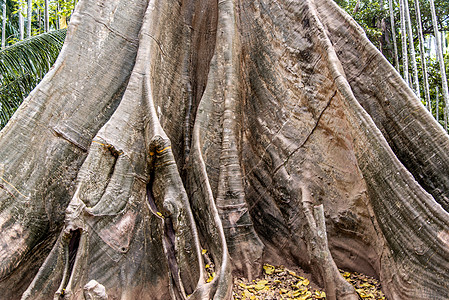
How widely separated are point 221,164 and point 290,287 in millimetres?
1228

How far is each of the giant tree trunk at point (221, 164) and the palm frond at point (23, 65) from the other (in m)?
2.42

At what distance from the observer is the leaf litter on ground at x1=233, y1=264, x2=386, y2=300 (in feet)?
10.2

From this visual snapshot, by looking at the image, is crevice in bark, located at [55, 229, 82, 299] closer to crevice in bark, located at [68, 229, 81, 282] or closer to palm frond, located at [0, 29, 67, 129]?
crevice in bark, located at [68, 229, 81, 282]

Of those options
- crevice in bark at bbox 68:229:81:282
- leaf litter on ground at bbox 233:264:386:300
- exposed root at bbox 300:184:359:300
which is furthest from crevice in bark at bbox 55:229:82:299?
exposed root at bbox 300:184:359:300

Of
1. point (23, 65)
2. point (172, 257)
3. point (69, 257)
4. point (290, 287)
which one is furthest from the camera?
point (23, 65)

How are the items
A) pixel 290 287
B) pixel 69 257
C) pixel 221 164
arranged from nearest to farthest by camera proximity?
pixel 69 257 < pixel 290 287 < pixel 221 164

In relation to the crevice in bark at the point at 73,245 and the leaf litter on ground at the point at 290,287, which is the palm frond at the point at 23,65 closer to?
the crevice in bark at the point at 73,245

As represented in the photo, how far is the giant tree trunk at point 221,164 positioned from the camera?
294 cm

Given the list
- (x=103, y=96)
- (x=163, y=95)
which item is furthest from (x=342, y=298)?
(x=103, y=96)

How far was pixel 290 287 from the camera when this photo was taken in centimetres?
325

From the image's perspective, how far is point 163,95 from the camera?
157 inches

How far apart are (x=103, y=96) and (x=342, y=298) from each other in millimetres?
2788

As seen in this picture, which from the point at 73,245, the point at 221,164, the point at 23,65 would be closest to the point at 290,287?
the point at 221,164

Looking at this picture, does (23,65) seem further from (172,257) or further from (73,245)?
(172,257)
